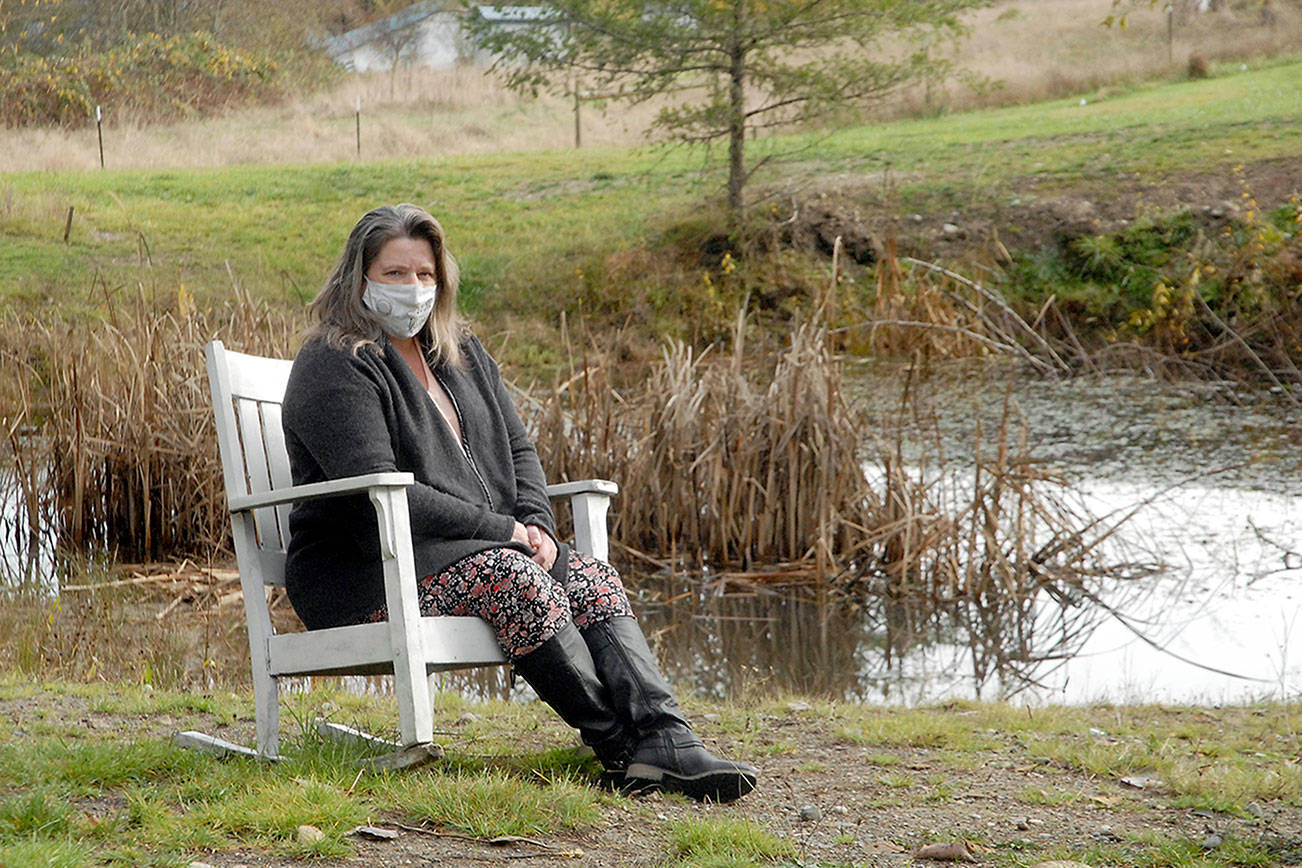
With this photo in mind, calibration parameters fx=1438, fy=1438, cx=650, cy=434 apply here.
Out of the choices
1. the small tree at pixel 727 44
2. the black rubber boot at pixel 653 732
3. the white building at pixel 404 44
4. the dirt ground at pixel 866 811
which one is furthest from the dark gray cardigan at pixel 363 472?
the white building at pixel 404 44

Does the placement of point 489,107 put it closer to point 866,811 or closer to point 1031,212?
point 1031,212

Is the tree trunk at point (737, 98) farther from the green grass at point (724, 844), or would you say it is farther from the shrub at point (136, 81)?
the green grass at point (724, 844)

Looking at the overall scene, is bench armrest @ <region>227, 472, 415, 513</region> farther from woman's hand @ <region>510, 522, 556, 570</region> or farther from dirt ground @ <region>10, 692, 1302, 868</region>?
dirt ground @ <region>10, 692, 1302, 868</region>

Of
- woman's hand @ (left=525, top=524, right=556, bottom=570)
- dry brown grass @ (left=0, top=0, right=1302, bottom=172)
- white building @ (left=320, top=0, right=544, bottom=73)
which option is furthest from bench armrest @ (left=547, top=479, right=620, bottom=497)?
white building @ (left=320, top=0, right=544, bottom=73)

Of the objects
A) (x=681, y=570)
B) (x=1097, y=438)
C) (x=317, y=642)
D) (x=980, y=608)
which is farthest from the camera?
(x=1097, y=438)

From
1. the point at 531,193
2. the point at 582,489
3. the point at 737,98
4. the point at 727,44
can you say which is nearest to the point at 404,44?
the point at 531,193

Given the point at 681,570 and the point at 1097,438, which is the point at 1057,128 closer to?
the point at 1097,438

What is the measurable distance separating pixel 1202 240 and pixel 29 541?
10.5 m

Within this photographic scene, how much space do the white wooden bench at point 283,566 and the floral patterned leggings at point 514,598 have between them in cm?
6

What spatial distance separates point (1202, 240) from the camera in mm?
13414

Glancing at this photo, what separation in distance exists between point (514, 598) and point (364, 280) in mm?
891

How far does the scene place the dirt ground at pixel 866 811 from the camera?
2.79m

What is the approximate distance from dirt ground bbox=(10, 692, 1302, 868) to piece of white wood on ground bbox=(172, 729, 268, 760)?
27 centimetres

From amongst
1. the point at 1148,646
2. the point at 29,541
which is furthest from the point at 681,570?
the point at 29,541
